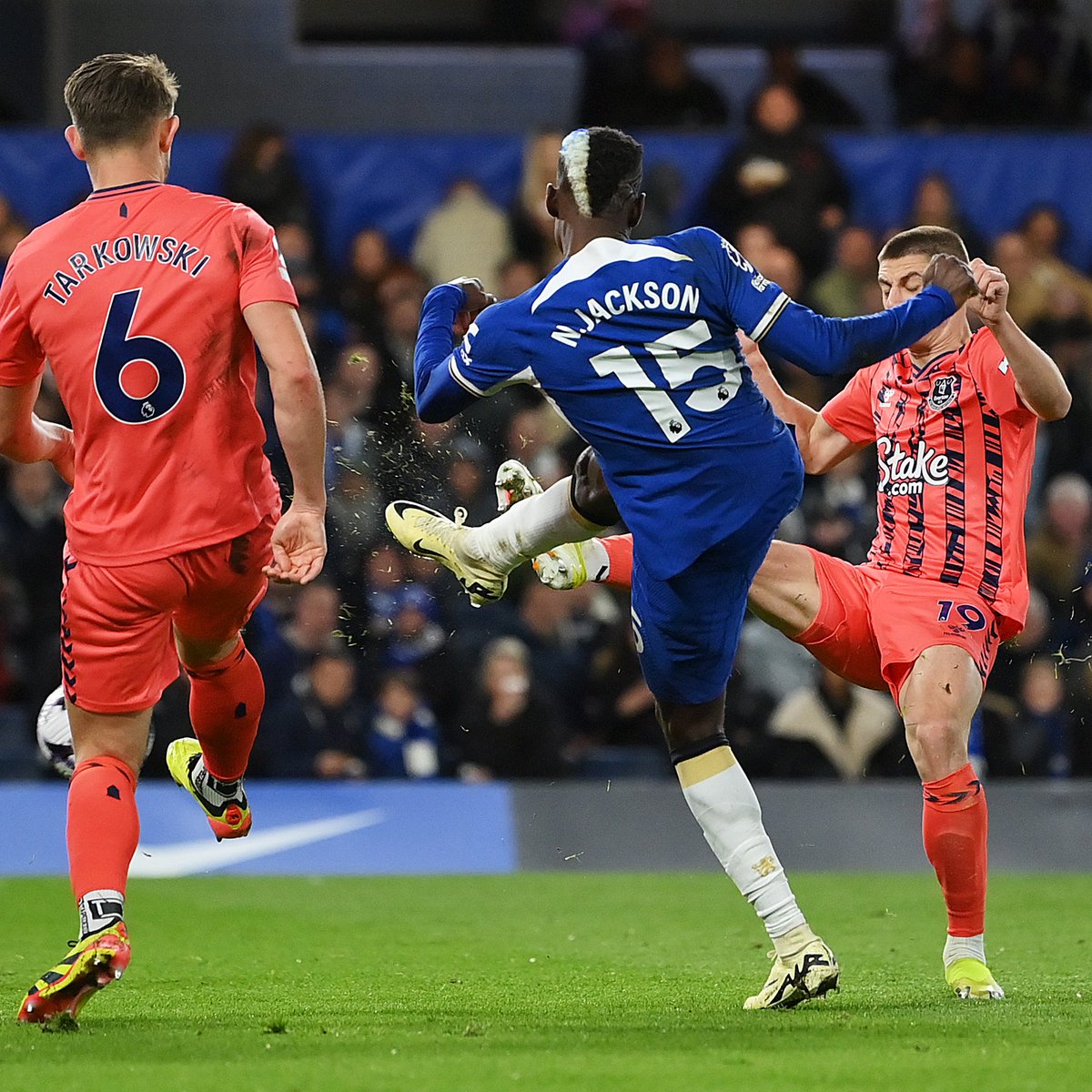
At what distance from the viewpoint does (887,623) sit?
6.14 meters

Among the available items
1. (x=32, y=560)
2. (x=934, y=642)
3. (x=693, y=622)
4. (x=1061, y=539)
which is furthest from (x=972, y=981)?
(x=32, y=560)

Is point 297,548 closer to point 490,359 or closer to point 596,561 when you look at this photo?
point 490,359

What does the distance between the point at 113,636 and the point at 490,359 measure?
1276 mm

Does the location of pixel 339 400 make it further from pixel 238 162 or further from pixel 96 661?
pixel 96 661

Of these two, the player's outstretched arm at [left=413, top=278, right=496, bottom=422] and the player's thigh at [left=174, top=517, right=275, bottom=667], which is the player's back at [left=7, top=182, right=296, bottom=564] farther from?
the player's outstretched arm at [left=413, top=278, right=496, bottom=422]

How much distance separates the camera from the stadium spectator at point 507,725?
1079 centimetres

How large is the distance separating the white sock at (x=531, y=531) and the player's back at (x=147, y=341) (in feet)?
3.96

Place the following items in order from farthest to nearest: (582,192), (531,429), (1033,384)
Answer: (531,429) < (1033,384) < (582,192)

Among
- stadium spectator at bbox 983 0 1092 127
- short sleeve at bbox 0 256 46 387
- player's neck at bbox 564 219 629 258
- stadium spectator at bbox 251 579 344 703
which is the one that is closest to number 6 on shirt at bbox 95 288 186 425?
short sleeve at bbox 0 256 46 387

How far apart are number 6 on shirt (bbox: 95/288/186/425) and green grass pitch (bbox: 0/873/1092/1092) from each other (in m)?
1.62

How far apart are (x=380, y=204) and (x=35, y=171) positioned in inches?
90.4

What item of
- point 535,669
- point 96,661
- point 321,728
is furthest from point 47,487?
point 96,661

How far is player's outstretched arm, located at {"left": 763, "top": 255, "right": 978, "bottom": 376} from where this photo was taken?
17.0ft

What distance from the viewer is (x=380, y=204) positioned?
13281 millimetres
